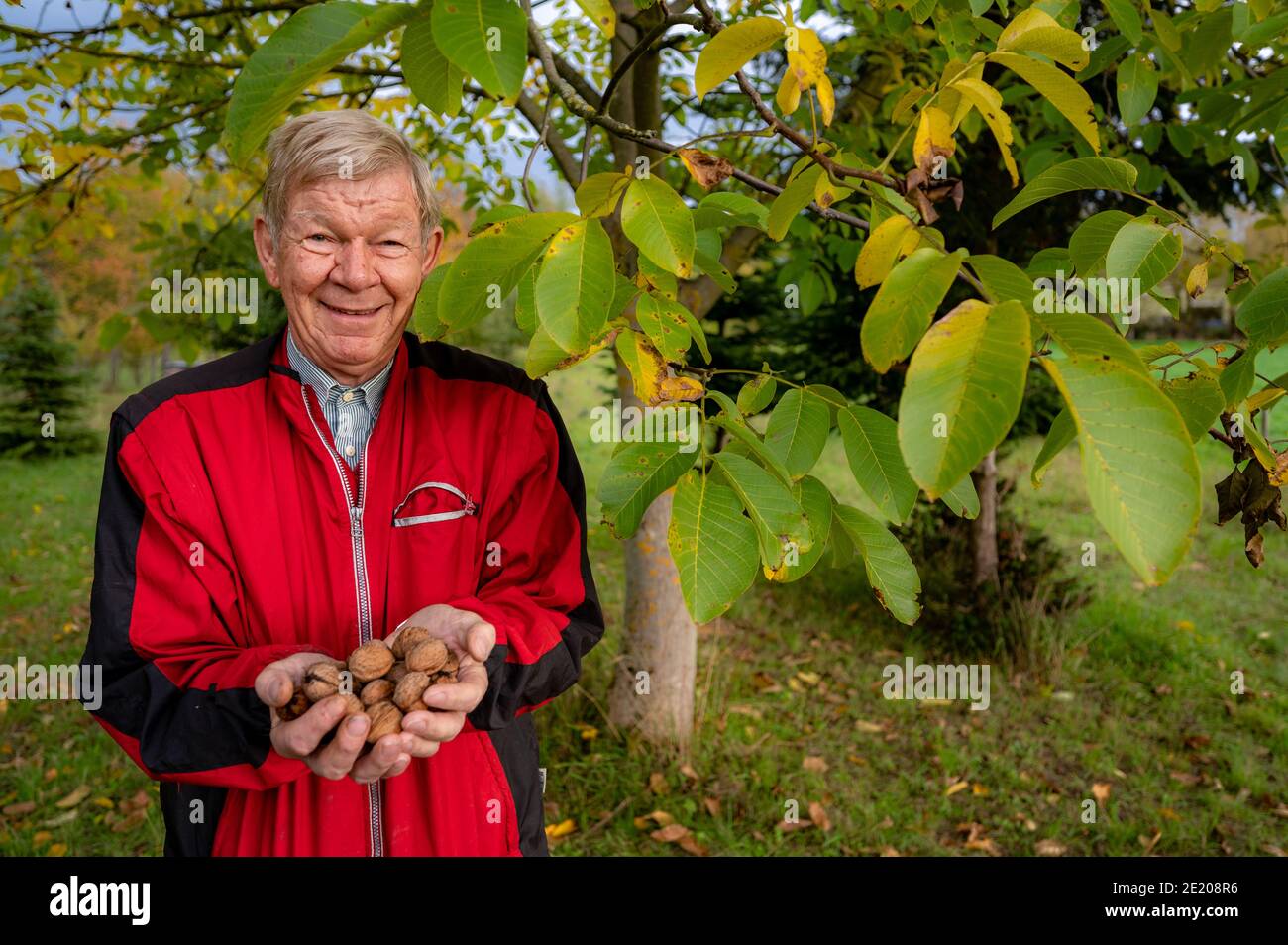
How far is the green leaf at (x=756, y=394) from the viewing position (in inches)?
56.3

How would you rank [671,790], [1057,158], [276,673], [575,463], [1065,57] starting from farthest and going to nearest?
[671,790]
[1057,158]
[575,463]
[276,673]
[1065,57]

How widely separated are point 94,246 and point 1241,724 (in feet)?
57.1

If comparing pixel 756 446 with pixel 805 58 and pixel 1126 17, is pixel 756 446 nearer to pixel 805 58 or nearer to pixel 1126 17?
pixel 805 58

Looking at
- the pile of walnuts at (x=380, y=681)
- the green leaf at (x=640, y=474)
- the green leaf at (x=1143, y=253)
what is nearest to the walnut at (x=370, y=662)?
the pile of walnuts at (x=380, y=681)

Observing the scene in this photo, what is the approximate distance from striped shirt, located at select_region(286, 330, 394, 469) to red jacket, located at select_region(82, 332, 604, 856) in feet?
0.14

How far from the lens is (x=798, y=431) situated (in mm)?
1314

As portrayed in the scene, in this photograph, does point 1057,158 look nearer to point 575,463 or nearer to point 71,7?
point 575,463

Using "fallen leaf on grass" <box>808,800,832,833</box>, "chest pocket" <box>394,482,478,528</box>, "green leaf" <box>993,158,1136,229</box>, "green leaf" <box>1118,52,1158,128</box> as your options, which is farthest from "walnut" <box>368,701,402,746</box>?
"fallen leaf on grass" <box>808,800,832,833</box>

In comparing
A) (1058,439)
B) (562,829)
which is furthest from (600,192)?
(562,829)

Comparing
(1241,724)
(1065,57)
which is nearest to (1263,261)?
(1241,724)

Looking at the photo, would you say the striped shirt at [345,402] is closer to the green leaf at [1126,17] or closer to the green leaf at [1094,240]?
the green leaf at [1094,240]

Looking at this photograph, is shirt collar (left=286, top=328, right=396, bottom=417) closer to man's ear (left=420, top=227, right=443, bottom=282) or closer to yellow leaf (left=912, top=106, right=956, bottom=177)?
man's ear (left=420, top=227, right=443, bottom=282)

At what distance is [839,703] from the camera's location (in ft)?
15.7

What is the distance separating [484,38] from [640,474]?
0.61m
